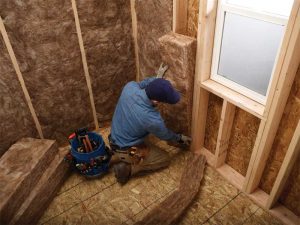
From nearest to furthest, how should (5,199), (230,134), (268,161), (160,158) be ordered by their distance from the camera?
(5,199)
(268,161)
(230,134)
(160,158)

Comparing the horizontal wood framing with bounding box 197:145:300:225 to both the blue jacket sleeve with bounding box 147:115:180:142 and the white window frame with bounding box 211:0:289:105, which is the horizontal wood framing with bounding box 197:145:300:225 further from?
the white window frame with bounding box 211:0:289:105

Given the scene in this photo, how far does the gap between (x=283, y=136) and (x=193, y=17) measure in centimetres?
125

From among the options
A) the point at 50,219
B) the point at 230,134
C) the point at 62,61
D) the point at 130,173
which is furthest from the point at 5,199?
the point at 230,134

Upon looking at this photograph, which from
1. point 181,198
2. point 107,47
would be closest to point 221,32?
point 107,47

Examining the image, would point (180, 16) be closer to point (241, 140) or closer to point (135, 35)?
point (135, 35)

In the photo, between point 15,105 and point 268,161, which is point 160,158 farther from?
point 15,105

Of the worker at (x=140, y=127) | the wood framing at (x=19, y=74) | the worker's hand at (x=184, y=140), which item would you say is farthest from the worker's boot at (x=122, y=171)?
the wood framing at (x=19, y=74)

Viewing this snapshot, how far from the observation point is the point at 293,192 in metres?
2.28

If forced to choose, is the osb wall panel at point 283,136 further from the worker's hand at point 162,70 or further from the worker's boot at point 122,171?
the worker's boot at point 122,171

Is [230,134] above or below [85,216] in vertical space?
above

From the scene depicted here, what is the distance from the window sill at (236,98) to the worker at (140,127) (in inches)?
13.1

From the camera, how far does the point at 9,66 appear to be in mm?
2434

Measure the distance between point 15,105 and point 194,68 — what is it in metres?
1.79

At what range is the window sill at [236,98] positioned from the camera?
207 cm
